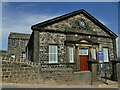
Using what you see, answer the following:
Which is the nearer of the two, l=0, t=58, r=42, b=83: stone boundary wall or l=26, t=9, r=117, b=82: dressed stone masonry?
l=0, t=58, r=42, b=83: stone boundary wall

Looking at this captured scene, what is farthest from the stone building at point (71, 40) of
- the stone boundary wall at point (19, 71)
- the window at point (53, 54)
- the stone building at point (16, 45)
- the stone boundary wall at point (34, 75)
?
the stone building at point (16, 45)

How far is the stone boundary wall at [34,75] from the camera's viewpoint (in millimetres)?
12578

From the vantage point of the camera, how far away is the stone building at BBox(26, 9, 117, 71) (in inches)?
715

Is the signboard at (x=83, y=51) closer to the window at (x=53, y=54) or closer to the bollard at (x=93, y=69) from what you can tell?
the window at (x=53, y=54)

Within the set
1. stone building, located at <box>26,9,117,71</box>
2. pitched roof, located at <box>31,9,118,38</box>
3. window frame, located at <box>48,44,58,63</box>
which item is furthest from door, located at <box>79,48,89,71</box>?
pitched roof, located at <box>31,9,118,38</box>

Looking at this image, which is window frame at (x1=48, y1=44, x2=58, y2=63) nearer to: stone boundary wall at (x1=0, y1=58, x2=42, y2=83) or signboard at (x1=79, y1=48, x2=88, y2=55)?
signboard at (x1=79, y1=48, x2=88, y2=55)

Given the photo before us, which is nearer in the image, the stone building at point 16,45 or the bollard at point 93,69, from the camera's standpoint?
the bollard at point 93,69

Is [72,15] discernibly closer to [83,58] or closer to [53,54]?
[83,58]

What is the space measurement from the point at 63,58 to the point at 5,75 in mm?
7672

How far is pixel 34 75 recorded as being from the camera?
13.3 meters

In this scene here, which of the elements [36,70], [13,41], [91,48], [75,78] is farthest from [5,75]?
[13,41]

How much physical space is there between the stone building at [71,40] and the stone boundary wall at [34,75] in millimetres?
3892

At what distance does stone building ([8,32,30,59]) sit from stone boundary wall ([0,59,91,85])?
2592cm

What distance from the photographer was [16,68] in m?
12.8
